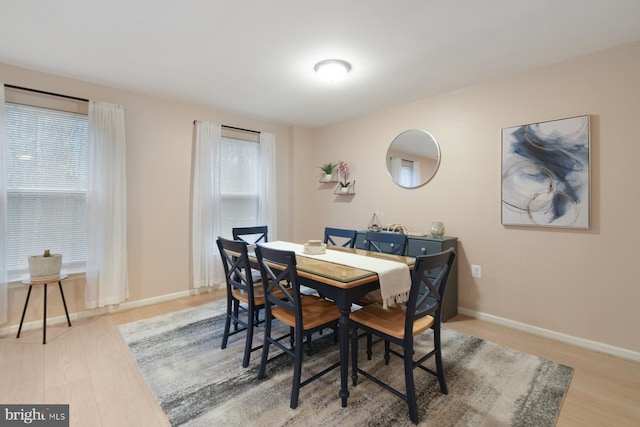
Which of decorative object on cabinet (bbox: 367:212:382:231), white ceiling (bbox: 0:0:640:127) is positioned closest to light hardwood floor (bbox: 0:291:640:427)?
decorative object on cabinet (bbox: 367:212:382:231)

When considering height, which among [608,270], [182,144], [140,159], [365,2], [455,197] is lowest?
[608,270]

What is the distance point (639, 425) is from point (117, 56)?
14.1 feet

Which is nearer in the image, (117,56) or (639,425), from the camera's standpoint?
(639,425)

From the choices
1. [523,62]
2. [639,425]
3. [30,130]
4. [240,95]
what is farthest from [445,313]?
[30,130]

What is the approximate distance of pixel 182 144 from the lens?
359 centimetres

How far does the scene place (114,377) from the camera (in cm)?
200

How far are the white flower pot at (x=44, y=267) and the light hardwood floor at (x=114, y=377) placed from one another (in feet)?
1.74

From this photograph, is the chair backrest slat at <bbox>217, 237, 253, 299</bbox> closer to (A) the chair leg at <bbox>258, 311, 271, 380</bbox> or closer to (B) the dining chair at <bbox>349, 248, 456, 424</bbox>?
(A) the chair leg at <bbox>258, 311, 271, 380</bbox>

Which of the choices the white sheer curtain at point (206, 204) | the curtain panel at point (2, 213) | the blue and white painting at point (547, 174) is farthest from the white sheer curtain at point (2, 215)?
the blue and white painting at point (547, 174)

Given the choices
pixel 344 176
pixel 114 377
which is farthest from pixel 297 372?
pixel 344 176

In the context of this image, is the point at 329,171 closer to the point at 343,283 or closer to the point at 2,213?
the point at 343,283

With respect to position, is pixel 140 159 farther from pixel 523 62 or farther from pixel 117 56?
pixel 523 62

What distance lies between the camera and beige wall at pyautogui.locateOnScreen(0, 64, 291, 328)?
3127 millimetres

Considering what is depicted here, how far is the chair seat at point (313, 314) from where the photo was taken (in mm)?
1828
